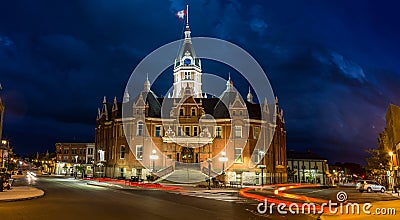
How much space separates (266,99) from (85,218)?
5997 centimetres

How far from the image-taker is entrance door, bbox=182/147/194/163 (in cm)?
6638

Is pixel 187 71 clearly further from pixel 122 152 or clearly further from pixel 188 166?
pixel 188 166

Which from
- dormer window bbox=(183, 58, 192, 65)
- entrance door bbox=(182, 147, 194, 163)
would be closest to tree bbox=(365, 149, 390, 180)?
entrance door bbox=(182, 147, 194, 163)

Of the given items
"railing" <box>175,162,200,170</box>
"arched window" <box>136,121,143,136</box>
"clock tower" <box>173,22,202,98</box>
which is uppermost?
"clock tower" <box>173,22,202,98</box>

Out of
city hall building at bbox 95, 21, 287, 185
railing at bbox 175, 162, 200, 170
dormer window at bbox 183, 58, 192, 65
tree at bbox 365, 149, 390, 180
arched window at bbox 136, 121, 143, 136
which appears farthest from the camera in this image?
dormer window at bbox 183, 58, 192, 65

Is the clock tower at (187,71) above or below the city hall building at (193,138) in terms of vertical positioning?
above

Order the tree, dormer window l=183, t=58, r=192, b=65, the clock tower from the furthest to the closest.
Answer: dormer window l=183, t=58, r=192, b=65 → the clock tower → the tree

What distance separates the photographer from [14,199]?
81.9ft

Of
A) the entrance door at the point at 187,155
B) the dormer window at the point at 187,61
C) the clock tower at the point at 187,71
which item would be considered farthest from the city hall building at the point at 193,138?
the dormer window at the point at 187,61

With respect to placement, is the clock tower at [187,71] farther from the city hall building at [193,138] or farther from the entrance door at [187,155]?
the entrance door at [187,155]

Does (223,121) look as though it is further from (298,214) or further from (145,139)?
(298,214)

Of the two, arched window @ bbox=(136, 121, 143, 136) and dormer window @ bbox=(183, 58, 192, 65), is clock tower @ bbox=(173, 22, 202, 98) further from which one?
arched window @ bbox=(136, 121, 143, 136)

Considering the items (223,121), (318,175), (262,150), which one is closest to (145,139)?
(223,121)

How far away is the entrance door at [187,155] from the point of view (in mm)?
66375
